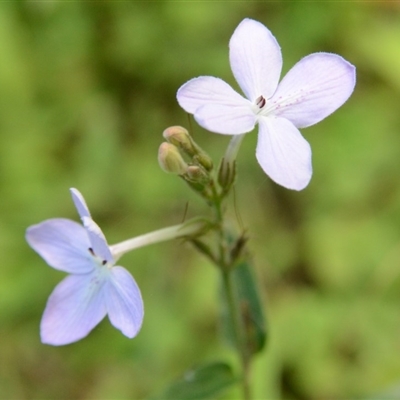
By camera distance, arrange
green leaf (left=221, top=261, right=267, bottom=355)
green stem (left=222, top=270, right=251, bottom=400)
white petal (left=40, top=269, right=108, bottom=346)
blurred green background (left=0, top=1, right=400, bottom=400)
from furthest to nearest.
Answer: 1. blurred green background (left=0, top=1, right=400, bottom=400)
2. green leaf (left=221, top=261, right=267, bottom=355)
3. green stem (left=222, top=270, right=251, bottom=400)
4. white petal (left=40, top=269, right=108, bottom=346)

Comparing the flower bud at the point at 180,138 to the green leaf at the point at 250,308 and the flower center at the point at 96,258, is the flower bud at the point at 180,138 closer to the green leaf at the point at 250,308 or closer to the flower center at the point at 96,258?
the flower center at the point at 96,258

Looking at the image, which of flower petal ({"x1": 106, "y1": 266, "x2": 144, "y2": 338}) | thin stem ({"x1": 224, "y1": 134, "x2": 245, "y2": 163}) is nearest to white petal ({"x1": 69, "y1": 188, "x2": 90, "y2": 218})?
flower petal ({"x1": 106, "y1": 266, "x2": 144, "y2": 338})

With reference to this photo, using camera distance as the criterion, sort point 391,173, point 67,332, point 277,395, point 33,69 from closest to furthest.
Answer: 1. point 67,332
2. point 277,395
3. point 391,173
4. point 33,69

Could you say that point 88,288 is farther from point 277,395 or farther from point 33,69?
point 33,69

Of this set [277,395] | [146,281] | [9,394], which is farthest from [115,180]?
[277,395]

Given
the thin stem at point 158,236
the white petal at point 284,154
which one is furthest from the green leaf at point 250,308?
the white petal at point 284,154

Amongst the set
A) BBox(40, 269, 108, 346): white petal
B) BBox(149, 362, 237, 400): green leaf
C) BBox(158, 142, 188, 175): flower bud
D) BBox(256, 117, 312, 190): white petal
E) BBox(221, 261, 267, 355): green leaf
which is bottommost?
BBox(149, 362, 237, 400): green leaf

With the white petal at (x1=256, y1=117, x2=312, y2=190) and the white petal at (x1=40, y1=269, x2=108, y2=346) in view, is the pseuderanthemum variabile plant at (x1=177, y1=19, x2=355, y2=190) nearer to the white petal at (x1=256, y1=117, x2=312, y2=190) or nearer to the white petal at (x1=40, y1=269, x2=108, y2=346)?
the white petal at (x1=256, y1=117, x2=312, y2=190)
